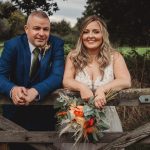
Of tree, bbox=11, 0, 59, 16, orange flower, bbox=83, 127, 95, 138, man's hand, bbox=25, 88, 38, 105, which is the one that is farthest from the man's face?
tree, bbox=11, 0, 59, 16

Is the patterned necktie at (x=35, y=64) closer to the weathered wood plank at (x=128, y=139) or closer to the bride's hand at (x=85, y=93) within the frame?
the bride's hand at (x=85, y=93)

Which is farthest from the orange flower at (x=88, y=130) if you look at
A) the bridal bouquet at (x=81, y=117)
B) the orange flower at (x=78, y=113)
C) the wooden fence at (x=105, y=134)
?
the wooden fence at (x=105, y=134)

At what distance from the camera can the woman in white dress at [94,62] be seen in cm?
471

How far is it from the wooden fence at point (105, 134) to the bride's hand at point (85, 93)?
0.45ft

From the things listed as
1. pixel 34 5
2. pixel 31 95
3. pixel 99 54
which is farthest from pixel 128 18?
pixel 31 95

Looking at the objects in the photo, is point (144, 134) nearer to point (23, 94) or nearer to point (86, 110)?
point (86, 110)

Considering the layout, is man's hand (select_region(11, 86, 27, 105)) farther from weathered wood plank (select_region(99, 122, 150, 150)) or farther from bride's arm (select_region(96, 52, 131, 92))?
weathered wood plank (select_region(99, 122, 150, 150))

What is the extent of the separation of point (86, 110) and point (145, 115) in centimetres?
482

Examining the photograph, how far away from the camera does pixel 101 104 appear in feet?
13.9

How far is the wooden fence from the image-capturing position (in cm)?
444

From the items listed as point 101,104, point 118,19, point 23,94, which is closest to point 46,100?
point 23,94

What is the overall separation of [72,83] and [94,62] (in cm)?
43

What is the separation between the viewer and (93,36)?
475 centimetres

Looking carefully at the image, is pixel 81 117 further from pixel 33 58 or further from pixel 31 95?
pixel 33 58
